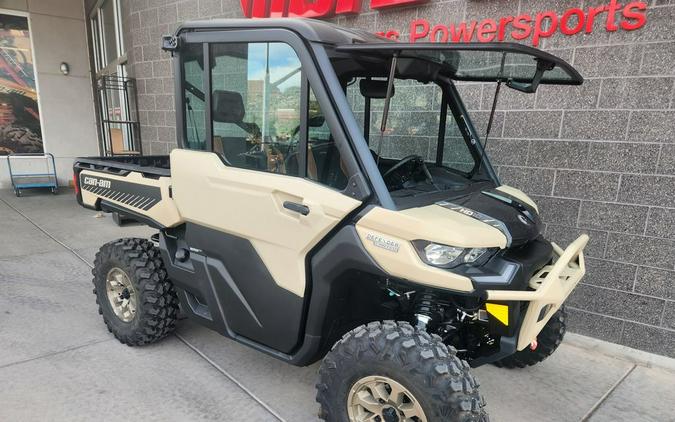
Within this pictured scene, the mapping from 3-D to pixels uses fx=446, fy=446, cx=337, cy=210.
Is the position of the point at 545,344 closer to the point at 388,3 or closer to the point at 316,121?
the point at 316,121

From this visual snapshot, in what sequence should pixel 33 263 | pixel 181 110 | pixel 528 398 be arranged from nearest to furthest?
1. pixel 181 110
2. pixel 528 398
3. pixel 33 263

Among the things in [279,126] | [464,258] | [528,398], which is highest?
[279,126]

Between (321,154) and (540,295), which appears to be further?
(321,154)

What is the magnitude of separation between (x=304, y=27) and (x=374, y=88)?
653 millimetres

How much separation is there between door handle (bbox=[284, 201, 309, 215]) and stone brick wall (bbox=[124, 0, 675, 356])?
2.54 metres

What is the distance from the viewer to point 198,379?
2986mm

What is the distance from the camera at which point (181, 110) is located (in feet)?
8.94

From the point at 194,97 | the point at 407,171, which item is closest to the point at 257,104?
the point at 194,97

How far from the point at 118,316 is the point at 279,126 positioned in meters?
2.17

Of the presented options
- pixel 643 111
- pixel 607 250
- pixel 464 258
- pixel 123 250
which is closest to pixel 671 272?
pixel 607 250

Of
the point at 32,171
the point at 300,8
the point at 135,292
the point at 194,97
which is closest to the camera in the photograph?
the point at 194,97

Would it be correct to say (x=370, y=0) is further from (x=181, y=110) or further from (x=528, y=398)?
(x=528, y=398)

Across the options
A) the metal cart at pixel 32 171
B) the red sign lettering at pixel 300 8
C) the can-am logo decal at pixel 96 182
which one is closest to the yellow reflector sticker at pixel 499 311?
the can-am logo decal at pixel 96 182

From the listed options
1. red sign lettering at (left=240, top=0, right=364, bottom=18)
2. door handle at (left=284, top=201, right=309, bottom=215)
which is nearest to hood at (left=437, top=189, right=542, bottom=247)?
door handle at (left=284, top=201, right=309, bottom=215)
